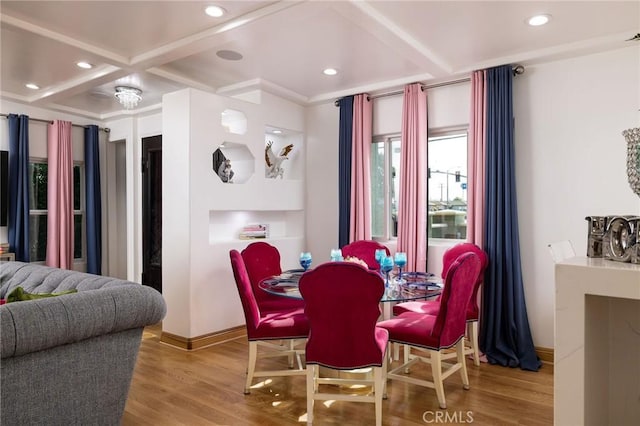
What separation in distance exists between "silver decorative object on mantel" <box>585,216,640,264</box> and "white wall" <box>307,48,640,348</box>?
2926mm

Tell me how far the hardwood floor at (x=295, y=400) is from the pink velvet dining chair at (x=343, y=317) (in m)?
0.34

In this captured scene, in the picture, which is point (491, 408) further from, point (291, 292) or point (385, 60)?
point (385, 60)

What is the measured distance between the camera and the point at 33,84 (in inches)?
188

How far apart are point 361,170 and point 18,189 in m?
4.08

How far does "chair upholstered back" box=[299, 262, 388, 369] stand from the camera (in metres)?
2.38

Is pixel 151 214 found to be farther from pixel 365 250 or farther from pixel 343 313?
pixel 343 313

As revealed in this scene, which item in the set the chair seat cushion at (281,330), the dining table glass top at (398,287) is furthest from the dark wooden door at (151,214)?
the chair seat cushion at (281,330)

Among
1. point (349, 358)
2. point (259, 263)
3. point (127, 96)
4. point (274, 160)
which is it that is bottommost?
point (349, 358)

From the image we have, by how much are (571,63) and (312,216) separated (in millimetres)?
3041

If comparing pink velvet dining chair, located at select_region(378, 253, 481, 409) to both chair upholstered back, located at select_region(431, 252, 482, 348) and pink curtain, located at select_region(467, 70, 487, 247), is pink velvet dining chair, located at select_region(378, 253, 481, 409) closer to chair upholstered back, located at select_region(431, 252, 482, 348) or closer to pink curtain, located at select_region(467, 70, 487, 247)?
chair upholstered back, located at select_region(431, 252, 482, 348)

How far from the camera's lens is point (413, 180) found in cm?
446

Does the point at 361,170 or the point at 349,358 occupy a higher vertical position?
the point at 361,170

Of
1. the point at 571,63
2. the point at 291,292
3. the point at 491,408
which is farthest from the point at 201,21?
the point at 491,408

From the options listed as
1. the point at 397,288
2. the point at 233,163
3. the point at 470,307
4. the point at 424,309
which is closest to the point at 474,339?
the point at 470,307
